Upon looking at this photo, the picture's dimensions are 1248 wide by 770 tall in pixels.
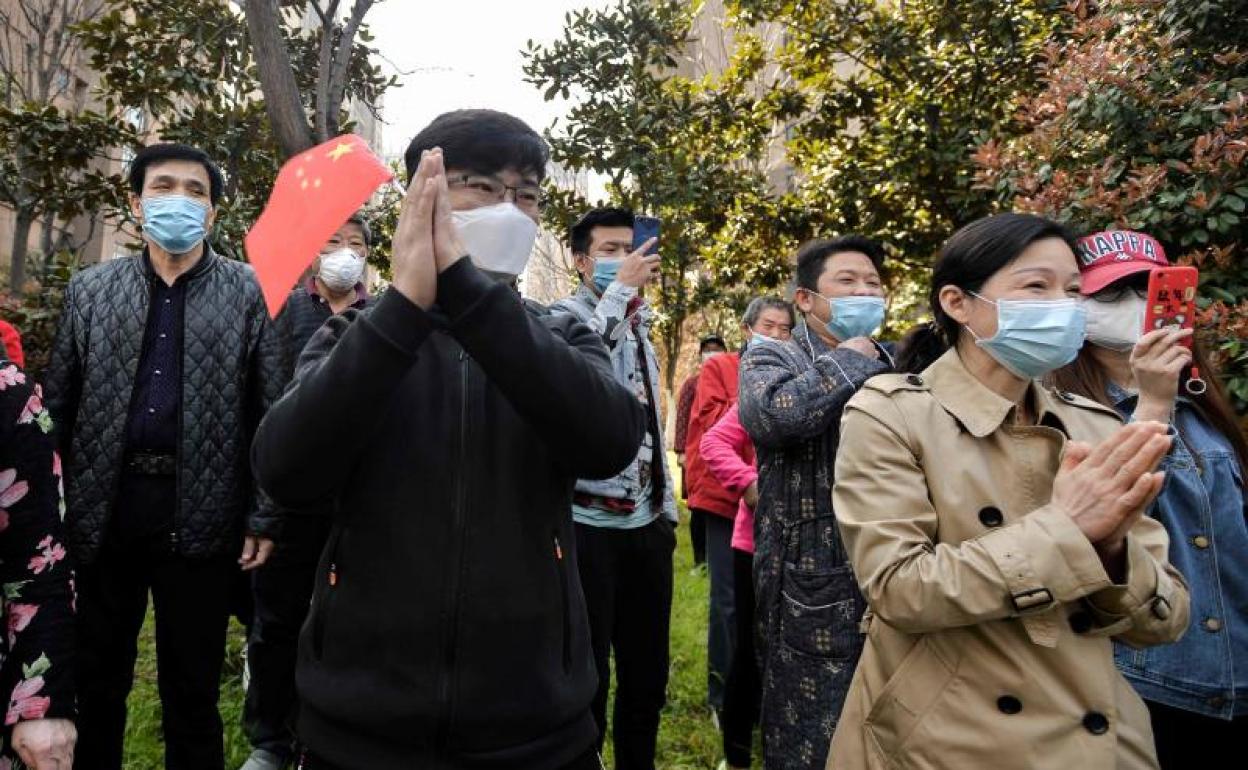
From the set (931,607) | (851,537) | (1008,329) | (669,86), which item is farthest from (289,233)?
(669,86)

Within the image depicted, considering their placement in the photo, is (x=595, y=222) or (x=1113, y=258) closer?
(x=1113, y=258)

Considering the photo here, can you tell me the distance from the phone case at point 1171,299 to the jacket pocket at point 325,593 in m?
2.05

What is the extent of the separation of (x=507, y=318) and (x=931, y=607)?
988 mm

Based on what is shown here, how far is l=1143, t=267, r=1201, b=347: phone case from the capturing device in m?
2.24

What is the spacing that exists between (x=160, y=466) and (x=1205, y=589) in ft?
10.7

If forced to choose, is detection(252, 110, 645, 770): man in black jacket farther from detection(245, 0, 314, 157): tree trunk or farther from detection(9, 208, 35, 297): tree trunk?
detection(9, 208, 35, 297): tree trunk

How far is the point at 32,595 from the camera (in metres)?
1.85

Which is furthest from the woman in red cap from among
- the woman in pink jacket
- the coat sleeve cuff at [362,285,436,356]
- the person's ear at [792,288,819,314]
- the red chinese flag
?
the red chinese flag

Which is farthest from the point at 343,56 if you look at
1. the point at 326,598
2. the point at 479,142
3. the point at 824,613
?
the point at 326,598

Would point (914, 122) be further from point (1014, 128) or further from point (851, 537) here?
point (851, 537)

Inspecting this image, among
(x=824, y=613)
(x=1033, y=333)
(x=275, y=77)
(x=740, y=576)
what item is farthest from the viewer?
(x=275, y=77)

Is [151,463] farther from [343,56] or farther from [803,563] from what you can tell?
[343,56]

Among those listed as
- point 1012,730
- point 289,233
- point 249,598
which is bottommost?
point 249,598

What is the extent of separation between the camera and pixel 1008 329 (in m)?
2.01
